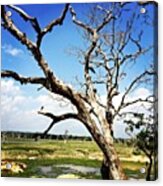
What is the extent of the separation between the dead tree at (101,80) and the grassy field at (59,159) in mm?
30

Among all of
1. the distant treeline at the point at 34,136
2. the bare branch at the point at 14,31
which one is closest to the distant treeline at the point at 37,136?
the distant treeline at the point at 34,136

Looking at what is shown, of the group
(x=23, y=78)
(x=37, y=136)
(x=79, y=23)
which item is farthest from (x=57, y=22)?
(x=37, y=136)

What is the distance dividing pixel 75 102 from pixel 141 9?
37cm

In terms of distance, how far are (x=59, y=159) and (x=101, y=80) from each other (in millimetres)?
293

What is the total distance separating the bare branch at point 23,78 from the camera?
1.82 meters

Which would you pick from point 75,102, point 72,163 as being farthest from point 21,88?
point 72,163

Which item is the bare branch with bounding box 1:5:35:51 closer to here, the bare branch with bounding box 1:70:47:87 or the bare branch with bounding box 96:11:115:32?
the bare branch with bounding box 1:70:47:87

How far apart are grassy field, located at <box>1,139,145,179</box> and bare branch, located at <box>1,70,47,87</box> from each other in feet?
0.64

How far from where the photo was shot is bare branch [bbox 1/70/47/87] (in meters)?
1.82

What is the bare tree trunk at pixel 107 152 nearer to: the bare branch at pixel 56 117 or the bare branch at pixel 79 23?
the bare branch at pixel 56 117

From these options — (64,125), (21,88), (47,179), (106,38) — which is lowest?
(47,179)

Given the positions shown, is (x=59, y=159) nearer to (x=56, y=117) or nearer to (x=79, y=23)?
(x=56, y=117)

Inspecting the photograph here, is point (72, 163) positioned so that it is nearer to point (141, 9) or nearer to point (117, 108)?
point (117, 108)

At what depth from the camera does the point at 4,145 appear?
1839 mm
